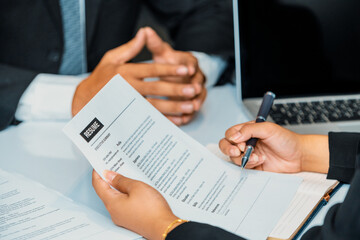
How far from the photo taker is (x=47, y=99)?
0.97 m

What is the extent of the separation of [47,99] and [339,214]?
28.8 inches

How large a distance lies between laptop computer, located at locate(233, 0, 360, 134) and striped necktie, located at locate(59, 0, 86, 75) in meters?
0.62

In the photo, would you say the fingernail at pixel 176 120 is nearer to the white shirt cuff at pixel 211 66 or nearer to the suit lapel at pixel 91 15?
the white shirt cuff at pixel 211 66

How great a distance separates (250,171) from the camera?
0.71 meters

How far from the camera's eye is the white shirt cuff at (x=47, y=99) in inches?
37.3

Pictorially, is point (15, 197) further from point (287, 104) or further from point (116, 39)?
point (116, 39)

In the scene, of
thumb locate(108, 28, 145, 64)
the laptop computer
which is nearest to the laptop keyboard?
the laptop computer

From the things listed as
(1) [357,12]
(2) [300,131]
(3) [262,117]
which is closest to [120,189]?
(3) [262,117]

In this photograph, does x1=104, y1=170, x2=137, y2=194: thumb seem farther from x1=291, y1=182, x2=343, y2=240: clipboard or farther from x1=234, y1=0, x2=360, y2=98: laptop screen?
x1=234, y1=0, x2=360, y2=98: laptop screen

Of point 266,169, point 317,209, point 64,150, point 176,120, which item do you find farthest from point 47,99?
point 317,209

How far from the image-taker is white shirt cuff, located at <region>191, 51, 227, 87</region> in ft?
3.58

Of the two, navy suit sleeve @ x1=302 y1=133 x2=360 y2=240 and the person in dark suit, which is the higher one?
navy suit sleeve @ x1=302 y1=133 x2=360 y2=240

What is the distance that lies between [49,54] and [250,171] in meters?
0.81

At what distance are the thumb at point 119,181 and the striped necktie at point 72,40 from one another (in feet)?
2.58
